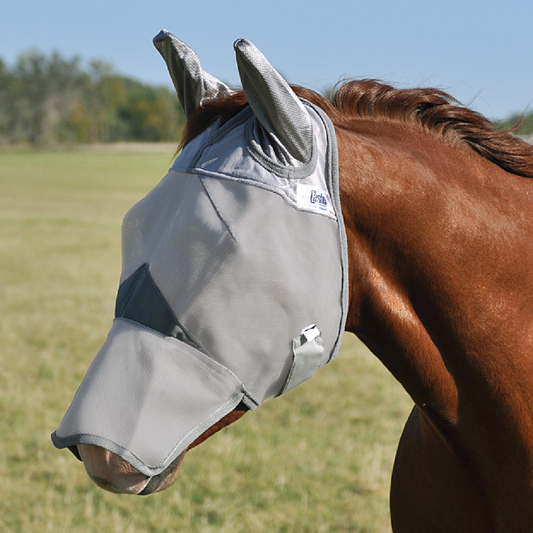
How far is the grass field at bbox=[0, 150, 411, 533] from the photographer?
9.76 ft

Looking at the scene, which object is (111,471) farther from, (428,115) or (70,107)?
(70,107)

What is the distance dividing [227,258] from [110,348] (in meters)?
0.28

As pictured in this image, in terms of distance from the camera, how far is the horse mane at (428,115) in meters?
1.37

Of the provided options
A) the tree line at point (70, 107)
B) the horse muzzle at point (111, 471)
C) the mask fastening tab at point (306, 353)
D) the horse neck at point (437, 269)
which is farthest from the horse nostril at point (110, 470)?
the tree line at point (70, 107)

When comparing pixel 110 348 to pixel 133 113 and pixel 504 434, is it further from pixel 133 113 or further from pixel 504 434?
pixel 133 113

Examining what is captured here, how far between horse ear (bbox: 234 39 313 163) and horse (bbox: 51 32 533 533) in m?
0.13

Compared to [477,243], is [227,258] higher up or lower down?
lower down

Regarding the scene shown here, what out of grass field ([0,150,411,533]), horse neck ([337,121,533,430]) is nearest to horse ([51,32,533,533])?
horse neck ([337,121,533,430])

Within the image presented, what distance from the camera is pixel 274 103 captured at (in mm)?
1047

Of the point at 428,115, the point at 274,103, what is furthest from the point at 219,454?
the point at 274,103

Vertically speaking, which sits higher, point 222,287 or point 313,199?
point 313,199

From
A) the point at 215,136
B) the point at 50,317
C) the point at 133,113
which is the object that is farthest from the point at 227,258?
the point at 133,113

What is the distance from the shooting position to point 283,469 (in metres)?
3.43

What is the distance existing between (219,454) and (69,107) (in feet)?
222
